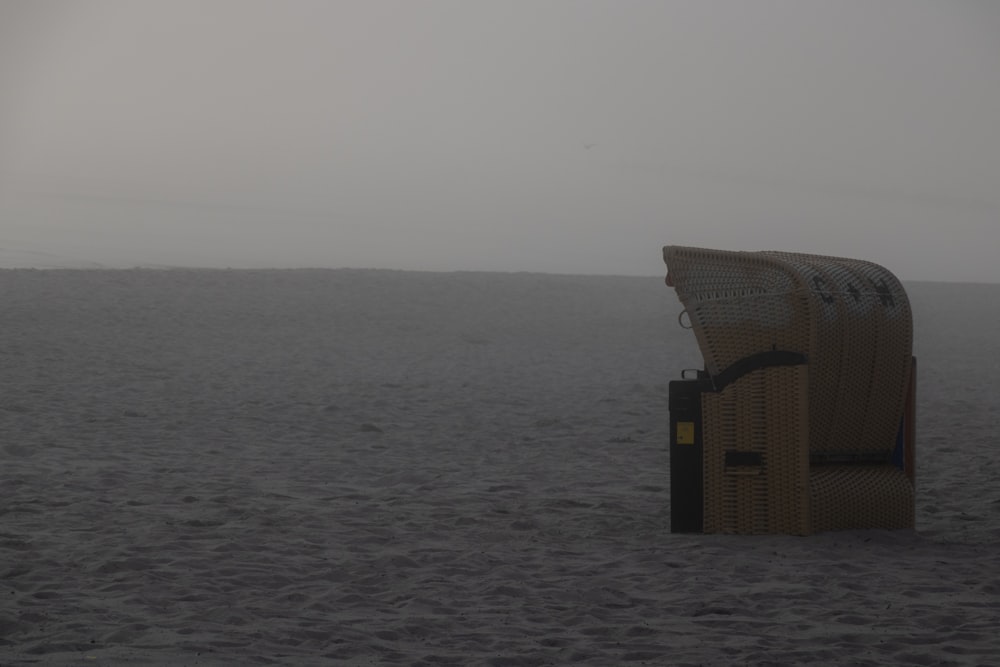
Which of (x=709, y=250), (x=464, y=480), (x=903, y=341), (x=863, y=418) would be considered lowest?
(x=464, y=480)

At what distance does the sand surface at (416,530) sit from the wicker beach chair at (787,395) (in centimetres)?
26

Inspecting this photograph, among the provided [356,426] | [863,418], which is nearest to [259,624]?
[863,418]

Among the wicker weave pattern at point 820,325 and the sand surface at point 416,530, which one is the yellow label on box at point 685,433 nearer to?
the wicker weave pattern at point 820,325

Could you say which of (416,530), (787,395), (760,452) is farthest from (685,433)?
(416,530)

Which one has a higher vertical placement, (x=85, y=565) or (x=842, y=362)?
(x=842, y=362)

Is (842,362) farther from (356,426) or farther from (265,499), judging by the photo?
(356,426)

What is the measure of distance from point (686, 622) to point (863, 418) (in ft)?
8.82

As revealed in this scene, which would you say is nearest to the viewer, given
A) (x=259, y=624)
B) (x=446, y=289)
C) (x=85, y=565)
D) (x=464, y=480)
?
(x=259, y=624)

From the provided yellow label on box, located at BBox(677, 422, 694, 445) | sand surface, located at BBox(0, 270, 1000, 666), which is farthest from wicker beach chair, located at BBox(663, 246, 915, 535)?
sand surface, located at BBox(0, 270, 1000, 666)

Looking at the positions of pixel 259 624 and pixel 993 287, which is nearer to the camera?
pixel 259 624

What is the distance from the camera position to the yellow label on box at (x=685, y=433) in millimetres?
7012

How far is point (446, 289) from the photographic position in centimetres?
3102

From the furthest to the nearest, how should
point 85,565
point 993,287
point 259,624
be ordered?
point 993,287 < point 85,565 < point 259,624

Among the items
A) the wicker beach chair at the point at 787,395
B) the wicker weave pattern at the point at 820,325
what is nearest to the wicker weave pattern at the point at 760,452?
the wicker beach chair at the point at 787,395
